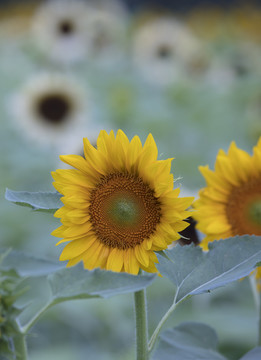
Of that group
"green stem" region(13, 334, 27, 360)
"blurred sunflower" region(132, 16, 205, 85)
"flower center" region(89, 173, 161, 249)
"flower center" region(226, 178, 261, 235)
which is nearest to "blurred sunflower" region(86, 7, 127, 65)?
"blurred sunflower" region(132, 16, 205, 85)

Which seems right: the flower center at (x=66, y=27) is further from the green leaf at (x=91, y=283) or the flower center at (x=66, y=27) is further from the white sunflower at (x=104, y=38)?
the green leaf at (x=91, y=283)

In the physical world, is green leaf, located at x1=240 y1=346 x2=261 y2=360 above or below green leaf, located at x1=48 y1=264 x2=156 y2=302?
below

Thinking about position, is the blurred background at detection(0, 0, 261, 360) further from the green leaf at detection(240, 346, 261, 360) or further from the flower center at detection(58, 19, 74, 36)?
the green leaf at detection(240, 346, 261, 360)

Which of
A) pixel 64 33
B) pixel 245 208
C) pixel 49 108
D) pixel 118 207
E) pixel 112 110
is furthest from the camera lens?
pixel 64 33

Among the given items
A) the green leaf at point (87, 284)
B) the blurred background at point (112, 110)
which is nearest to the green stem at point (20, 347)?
the green leaf at point (87, 284)

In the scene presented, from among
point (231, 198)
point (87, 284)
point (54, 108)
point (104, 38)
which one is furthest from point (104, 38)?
point (87, 284)

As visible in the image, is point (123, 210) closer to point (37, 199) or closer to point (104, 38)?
point (37, 199)
